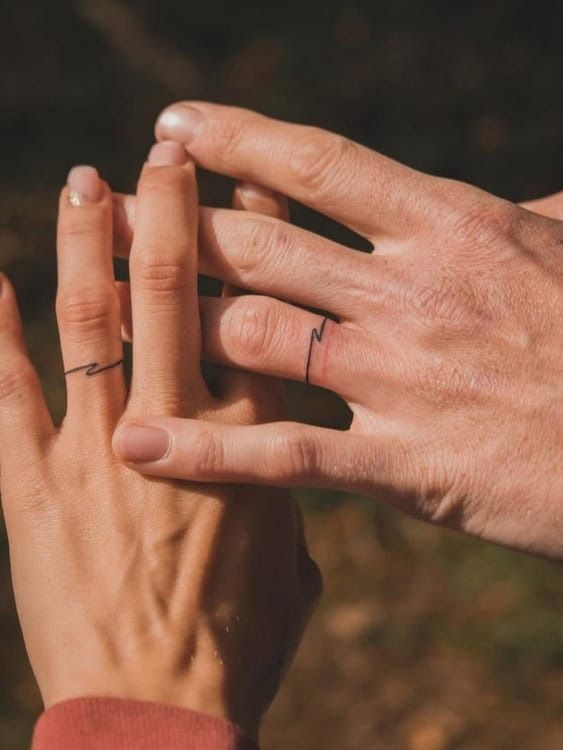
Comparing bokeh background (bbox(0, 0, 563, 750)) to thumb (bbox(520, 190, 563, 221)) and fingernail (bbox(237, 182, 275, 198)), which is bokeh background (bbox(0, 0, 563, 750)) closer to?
thumb (bbox(520, 190, 563, 221))

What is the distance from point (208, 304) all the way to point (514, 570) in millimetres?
2142

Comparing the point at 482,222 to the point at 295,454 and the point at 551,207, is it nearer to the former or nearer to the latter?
the point at 551,207

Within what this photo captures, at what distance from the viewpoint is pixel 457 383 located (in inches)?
63.1

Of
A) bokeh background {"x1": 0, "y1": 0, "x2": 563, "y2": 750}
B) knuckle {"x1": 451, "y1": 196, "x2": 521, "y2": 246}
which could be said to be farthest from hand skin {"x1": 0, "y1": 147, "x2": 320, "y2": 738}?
bokeh background {"x1": 0, "y1": 0, "x2": 563, "y2": 750}

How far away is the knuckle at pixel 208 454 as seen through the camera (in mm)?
1550

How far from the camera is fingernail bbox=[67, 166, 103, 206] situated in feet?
5.82

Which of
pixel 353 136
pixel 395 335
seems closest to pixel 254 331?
pixel 395 335

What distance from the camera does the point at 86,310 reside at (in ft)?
5.50

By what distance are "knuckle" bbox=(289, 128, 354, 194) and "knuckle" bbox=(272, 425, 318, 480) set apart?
50 cm

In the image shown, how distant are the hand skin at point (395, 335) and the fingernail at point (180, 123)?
3cm

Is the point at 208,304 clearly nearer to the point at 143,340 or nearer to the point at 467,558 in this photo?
the point at 143,340

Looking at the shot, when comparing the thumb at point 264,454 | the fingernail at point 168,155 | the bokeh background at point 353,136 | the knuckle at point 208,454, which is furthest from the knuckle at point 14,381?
the bokeh background at point 353,136

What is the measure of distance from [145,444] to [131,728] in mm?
437

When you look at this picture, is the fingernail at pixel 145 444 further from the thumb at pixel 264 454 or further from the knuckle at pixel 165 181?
the knuckle at pixel 165 181
